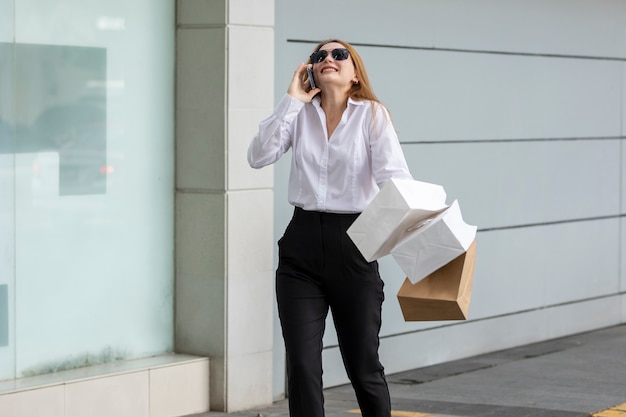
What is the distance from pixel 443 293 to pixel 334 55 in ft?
3.83

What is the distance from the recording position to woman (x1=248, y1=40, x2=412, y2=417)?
5438mm

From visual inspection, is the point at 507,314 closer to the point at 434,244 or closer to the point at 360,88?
the point at 360,88

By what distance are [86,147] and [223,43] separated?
39.3 inches

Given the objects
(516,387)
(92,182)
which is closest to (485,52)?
(516,387)

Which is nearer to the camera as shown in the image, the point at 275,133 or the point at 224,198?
the point at 275,133

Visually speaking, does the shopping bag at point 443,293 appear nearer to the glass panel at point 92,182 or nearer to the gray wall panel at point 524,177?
the glass panel at point 92,182

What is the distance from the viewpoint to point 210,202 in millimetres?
7512

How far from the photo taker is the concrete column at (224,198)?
7.45 m

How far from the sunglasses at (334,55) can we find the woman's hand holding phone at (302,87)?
0.05 metres

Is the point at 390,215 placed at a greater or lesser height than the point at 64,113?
lesser

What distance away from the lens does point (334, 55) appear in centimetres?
555

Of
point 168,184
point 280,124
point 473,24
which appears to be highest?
point 473,24

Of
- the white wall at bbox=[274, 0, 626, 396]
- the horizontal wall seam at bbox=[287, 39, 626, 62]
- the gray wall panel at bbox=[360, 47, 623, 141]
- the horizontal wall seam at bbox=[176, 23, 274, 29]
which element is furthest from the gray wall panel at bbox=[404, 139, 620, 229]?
the horizontal wall seam at bbox=[176, 23, 274, 29]

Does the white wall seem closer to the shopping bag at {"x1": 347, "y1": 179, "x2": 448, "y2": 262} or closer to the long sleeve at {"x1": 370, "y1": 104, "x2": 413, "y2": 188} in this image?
the long sleeve at {"x1": 370, "y1": 104, "x2": 413, "y2": 188}
